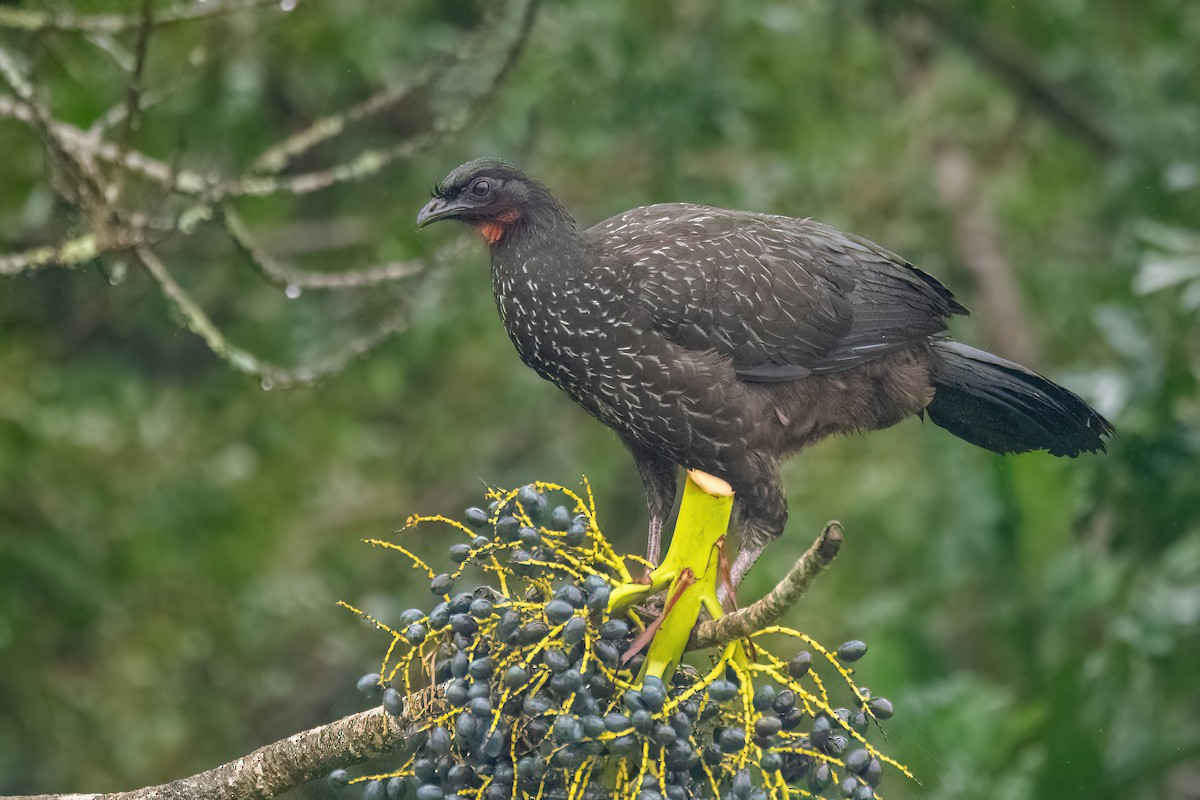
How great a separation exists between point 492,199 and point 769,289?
58 cm

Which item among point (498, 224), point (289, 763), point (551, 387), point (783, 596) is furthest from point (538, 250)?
point (551, 387)

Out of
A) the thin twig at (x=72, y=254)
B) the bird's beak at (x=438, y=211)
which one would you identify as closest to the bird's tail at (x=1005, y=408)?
the bird's beak at (x=438, y=211)

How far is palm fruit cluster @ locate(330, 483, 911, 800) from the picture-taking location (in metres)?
2.13

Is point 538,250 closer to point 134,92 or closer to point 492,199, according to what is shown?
point 492,199

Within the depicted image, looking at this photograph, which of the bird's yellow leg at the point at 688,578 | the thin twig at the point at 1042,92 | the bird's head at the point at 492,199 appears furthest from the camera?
the thin twig at the point at 1042,92

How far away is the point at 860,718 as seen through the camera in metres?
2.20

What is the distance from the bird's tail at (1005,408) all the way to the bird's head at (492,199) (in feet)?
2.87

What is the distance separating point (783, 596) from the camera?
2133 mm

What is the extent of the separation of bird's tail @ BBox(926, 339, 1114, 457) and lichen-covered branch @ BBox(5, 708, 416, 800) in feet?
→ 4.31

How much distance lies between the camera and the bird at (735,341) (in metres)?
2.70

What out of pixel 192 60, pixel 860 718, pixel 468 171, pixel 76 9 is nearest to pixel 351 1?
pixel 76 9

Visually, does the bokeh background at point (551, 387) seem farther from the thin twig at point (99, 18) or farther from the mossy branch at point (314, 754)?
the mossy branch at point (314, 754)

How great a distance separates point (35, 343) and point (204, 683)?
1687 millimetres

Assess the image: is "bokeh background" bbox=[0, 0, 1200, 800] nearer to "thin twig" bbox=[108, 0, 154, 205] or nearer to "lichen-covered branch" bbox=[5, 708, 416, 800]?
"thin twig" bbox=[108, 0, 154, 205]
